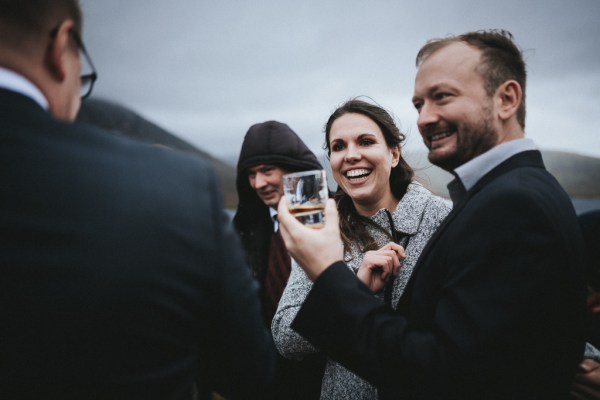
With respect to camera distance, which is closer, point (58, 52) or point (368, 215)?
point (58, 52)

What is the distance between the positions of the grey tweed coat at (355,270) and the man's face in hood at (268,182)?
1.38 metres

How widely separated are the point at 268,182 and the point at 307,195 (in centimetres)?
186

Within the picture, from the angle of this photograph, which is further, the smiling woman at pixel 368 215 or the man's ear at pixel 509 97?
the smiling woman at pixel 368 215

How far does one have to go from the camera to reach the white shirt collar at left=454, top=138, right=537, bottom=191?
1496mm

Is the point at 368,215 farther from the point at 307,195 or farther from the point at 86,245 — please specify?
the point at 86,245

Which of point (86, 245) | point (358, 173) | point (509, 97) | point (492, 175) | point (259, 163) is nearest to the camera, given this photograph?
point (86, 245)

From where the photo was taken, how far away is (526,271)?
3.56 ft

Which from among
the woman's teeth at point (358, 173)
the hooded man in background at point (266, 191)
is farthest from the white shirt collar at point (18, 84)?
the hooded man in background at point (266, 191)

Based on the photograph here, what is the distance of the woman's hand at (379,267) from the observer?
1.93 meters

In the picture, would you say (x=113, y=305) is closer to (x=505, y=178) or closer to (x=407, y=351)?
(x=407, y=351)

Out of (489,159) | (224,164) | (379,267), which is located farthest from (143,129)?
(489,159)

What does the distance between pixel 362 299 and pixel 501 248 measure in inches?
22.4

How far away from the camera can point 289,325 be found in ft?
7.00

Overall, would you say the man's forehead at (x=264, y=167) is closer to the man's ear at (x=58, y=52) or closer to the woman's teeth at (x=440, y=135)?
the woman's teeth at (x=440, y=135)
